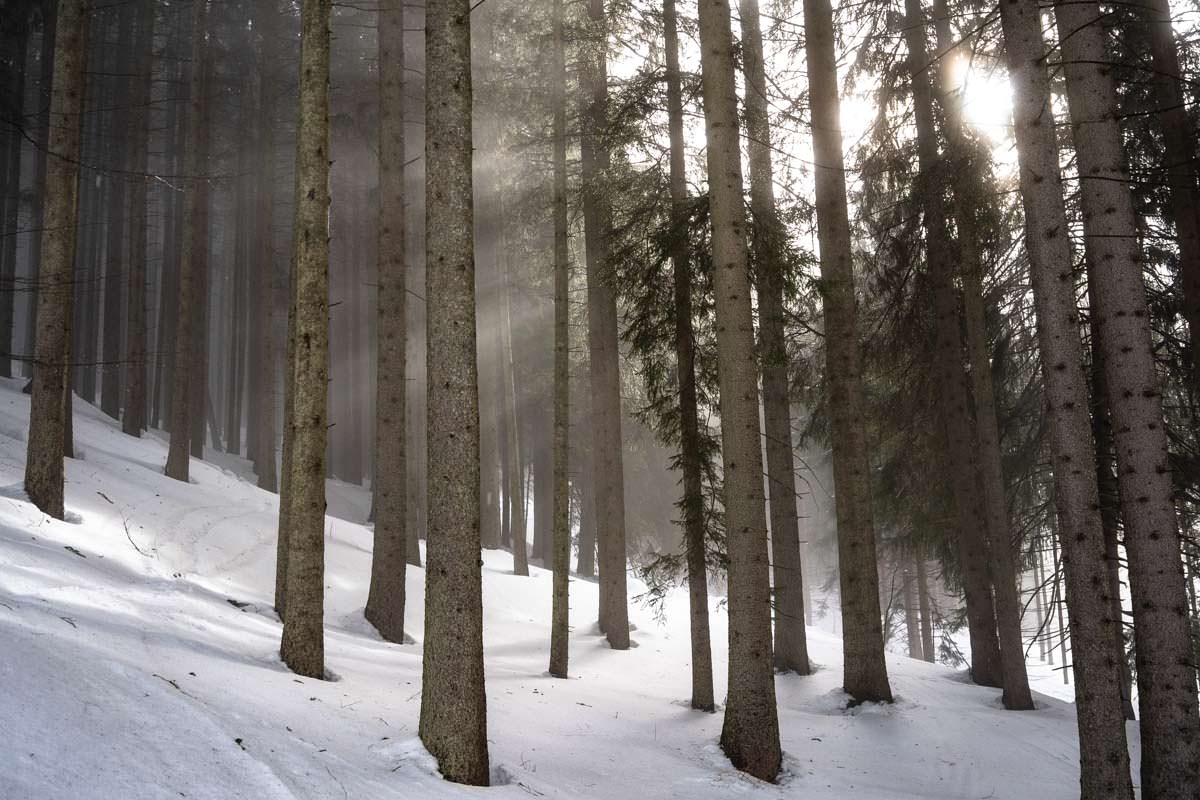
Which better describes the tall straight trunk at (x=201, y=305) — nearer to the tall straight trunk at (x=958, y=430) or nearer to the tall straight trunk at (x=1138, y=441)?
the tall straight trunk at (x=958, y=430)

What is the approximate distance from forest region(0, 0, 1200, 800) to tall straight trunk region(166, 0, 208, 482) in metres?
0.11

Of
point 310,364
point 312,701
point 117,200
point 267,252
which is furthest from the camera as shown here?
point 117,200

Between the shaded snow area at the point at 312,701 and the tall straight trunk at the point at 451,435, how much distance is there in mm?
386

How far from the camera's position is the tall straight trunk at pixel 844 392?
1076cm

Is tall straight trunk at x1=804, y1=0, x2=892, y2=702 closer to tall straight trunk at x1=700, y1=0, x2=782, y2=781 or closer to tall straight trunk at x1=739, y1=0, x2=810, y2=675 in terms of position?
tall straight trunk at x1=739, y1=0, x2=810, y2=675

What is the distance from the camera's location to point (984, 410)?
11.5m

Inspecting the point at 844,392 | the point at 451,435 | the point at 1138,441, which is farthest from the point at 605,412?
the point at 1138,441

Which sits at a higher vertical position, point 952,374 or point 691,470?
point 952,374

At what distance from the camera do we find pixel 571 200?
46.8ft

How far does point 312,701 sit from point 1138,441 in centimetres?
724

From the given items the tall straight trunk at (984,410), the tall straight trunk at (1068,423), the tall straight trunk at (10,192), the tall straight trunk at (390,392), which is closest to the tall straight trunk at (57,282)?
the tall straight trunk at (390,392)

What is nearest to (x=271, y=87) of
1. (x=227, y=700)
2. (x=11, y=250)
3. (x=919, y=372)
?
(x=11, y=250)

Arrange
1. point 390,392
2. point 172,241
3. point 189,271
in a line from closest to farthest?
1. point 390,392
2. point 189,271
3. point 172,241

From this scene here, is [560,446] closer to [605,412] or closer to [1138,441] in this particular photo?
[605,412]
